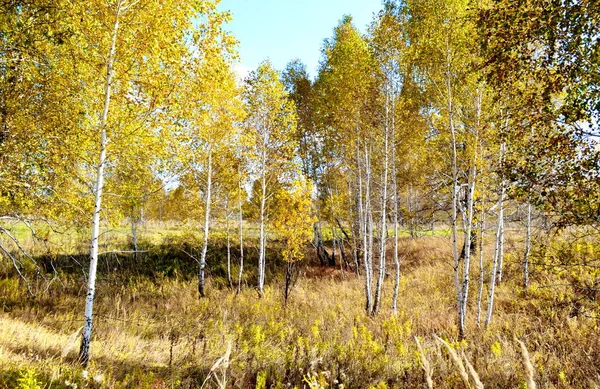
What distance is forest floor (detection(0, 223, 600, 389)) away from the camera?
4.90m

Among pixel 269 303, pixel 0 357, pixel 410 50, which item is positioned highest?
pixel 410 50

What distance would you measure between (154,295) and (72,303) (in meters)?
2.87

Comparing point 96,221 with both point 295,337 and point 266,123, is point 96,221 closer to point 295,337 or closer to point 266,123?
point 295,337

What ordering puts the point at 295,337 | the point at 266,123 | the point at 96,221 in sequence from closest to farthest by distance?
1. the point at 96,221
2. the point at 295,337
3. the point at 266,123

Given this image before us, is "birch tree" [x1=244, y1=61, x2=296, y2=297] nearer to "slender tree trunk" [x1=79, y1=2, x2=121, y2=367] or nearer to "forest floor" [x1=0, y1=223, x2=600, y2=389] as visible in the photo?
"forest floor" [x1=0, y1=223, x2=600, y2=389]

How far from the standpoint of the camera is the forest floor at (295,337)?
4902 millimetres

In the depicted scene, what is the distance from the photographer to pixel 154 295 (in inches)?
484

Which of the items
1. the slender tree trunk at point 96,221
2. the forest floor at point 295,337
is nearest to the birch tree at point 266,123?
the forest floor at point 295,337

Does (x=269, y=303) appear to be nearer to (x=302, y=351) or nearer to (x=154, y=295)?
(x=154, y=295)

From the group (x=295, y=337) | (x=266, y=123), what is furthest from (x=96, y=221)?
(x=266, y=123)

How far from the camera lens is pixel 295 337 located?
7930 mm

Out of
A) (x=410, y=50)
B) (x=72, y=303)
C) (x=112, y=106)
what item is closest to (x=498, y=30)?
(x=410, y=50)

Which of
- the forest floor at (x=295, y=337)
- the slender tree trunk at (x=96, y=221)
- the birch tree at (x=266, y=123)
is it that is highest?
the birch tree at (x=266, y=123)

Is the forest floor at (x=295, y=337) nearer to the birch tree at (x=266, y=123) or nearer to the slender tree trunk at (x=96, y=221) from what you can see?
the slender tree trunk at (x=96, y=221)
